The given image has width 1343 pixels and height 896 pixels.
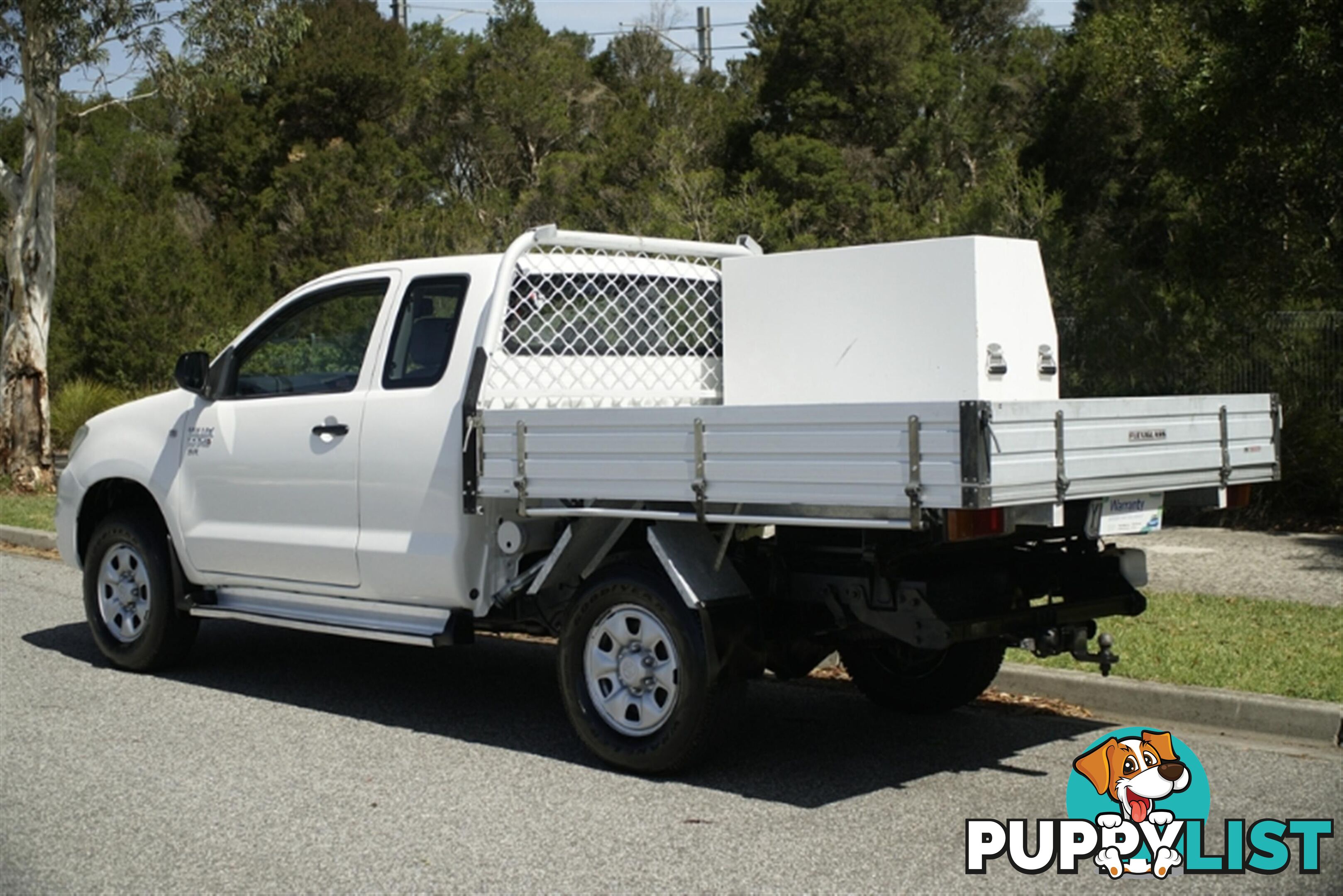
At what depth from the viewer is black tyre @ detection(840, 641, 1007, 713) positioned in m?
7.45

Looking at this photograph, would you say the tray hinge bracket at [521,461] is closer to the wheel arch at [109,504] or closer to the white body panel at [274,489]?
the white body panel at [274,489]

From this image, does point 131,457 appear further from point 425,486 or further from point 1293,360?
point 1293,360

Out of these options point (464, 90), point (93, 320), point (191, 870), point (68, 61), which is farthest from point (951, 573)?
point (464, 90)

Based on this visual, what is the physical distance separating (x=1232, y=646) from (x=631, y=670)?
3849 mm

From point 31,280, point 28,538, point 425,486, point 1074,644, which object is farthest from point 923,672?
point 31,280

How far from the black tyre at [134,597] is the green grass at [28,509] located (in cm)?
632

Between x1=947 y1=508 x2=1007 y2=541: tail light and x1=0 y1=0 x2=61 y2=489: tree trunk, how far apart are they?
1721 centimetres

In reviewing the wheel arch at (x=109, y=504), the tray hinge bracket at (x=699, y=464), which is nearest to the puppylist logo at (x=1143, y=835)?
the tray hinge bracket at (x=699, y=464)

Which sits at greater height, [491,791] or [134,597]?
[134,597]

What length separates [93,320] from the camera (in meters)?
29.1

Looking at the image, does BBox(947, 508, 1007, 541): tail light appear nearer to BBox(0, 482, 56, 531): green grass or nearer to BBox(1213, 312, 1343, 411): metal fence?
BBox(1213, 312, 1343, 411): metal fence

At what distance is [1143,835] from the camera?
5637 mm

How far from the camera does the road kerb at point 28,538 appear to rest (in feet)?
49.1

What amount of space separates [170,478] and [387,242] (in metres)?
19.7
